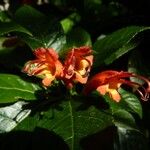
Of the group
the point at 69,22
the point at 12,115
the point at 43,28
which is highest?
the point at 43,28

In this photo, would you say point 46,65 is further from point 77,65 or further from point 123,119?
point 123,119

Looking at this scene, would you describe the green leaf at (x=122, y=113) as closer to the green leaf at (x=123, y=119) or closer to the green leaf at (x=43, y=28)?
the green leaf at (x=123, y=119)

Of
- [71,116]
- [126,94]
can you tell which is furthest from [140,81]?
[71,116]

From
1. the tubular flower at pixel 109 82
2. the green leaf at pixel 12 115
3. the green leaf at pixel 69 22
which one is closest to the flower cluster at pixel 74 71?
the tubular flower at pixel 109 82

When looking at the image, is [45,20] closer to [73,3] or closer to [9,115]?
[9,115]

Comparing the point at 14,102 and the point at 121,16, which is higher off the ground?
the point at 14,102

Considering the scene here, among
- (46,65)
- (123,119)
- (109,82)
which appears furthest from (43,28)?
(123,119)

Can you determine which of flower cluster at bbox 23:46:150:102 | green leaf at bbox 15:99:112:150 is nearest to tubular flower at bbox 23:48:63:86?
flower cluster at bbox 23:46:150:102

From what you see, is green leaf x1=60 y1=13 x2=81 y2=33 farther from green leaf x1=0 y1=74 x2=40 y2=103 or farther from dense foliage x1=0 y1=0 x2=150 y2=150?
green leaf x1=0 y1=74 x2=40 y2=103
